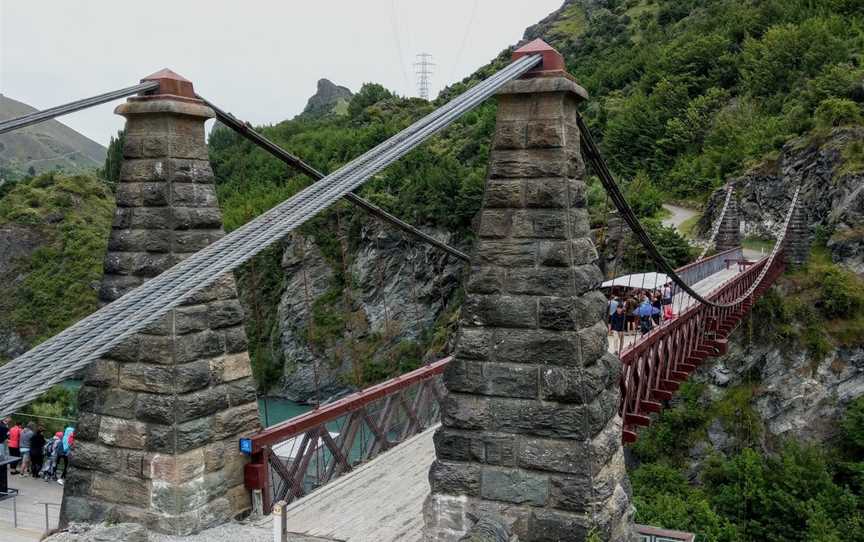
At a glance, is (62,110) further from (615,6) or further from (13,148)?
(13,148)

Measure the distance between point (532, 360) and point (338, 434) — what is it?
2.87m

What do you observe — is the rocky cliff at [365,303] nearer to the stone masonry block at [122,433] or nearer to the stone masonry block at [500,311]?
the stone masonry block at [122,433]

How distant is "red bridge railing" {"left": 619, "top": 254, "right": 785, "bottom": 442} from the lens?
7.97 meters

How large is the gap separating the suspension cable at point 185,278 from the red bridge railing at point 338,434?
5.72ft

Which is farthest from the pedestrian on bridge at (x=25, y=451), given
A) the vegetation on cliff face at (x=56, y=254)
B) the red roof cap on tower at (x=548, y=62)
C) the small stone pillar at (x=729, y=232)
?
the small stone pillar at (x=729, y=232)

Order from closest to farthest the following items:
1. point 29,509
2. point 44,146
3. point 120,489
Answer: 1. point 120,489
2. point 29,509
3. point 44,146

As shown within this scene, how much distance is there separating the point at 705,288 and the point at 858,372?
4.82m

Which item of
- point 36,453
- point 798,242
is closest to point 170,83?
point 36,453

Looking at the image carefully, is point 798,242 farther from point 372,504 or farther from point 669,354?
point 372,504

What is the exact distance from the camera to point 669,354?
9961mm

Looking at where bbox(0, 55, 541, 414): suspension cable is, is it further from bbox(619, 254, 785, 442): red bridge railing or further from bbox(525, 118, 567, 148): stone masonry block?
bbox(619, 254, 785, 442): red bridge railing

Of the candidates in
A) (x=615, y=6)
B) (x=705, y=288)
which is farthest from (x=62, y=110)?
(x=615, y=6)

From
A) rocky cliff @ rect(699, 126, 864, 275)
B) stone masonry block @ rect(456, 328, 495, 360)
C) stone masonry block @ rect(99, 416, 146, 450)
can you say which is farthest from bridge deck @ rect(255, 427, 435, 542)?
rocky cliff @ rect(699, 126, 864, 275)

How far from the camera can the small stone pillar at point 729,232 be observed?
2438 centimetres
